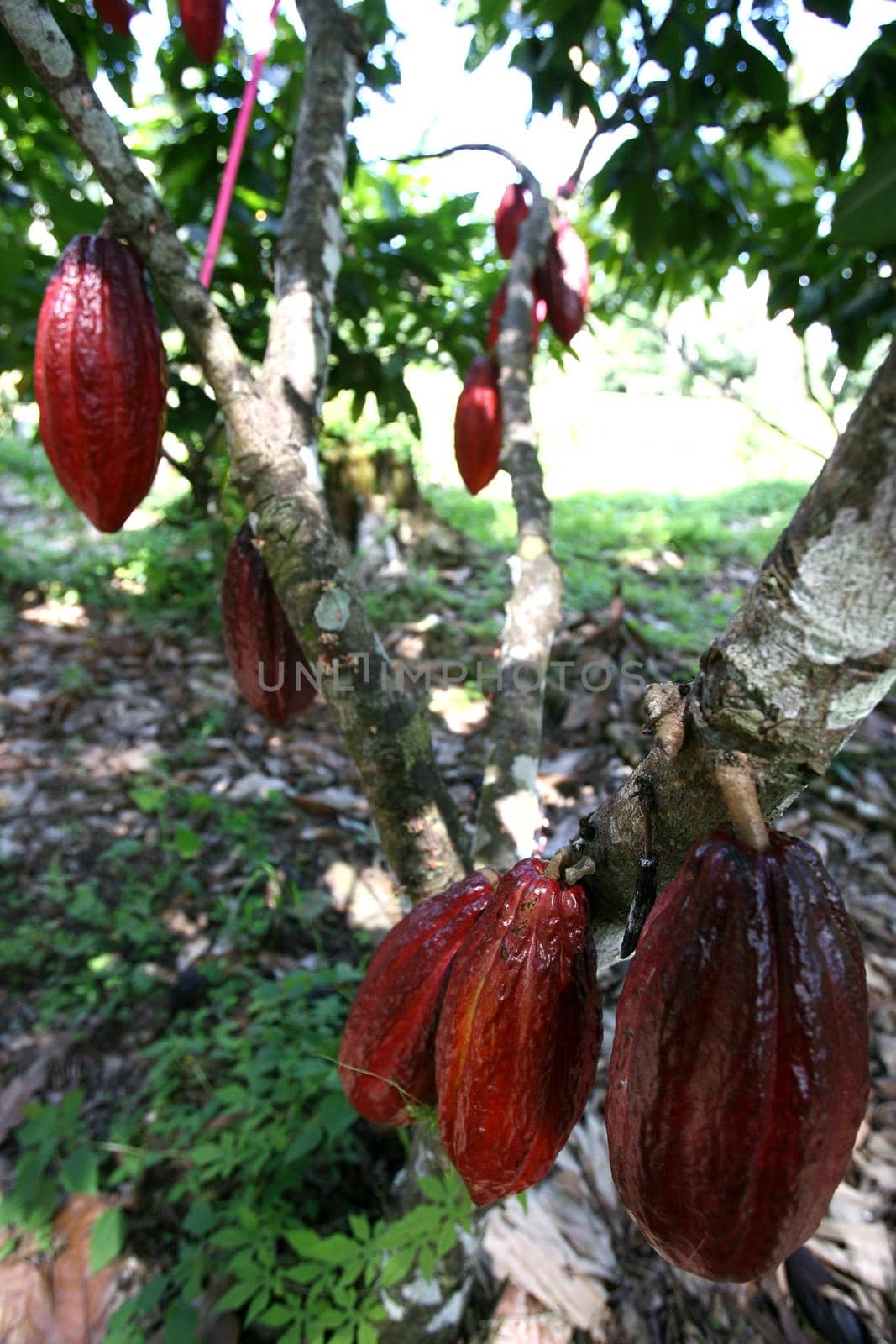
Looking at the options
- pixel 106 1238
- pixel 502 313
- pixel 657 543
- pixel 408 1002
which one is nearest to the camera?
pixel 408 1002

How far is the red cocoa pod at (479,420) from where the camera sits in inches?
62.9

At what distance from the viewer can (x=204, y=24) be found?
5.29ft

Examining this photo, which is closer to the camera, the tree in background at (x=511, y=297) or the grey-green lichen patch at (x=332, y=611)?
the tree in background at (x=511, y=297)

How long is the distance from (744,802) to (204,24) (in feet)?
6.15

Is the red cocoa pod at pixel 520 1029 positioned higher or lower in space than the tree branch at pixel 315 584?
lower

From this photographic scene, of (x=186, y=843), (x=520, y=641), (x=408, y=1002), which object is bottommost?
(x=186, y=843)

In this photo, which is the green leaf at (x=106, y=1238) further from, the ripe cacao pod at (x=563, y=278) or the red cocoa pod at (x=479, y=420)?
the ripe cacao pod at (x=563, y=278)

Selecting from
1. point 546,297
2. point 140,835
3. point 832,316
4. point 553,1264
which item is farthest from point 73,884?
point 832,316

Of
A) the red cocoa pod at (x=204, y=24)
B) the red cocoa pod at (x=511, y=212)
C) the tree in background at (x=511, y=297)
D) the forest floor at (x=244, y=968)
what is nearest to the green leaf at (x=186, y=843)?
the forest floor at (x=244, y=968)

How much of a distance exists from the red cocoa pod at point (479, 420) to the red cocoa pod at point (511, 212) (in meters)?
0.46

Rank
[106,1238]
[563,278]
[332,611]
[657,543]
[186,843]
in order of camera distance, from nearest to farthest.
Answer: [332,611] < [106,1238] < [563,278] < [186,843] < [657,543]

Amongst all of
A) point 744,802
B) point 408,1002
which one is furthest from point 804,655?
point 408,1002

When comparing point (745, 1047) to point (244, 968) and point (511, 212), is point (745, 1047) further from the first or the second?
point (511, 212)

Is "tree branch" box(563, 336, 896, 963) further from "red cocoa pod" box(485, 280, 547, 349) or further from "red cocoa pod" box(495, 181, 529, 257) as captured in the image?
"red cocoa pod" box(495, 181, 529, 257)
